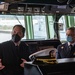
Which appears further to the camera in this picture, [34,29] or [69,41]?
[34,29]

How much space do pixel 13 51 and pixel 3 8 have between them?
174 cm

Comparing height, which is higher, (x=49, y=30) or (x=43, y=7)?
(x=43, y=7)

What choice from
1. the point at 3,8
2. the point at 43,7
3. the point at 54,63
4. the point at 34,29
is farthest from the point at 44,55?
the point at 34,29

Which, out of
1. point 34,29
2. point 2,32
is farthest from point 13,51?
point 34,29

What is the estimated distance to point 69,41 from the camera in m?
4.19

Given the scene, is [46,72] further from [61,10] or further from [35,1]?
[61,10]

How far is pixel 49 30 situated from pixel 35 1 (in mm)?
4246

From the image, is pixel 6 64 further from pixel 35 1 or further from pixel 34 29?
pixel 34 29

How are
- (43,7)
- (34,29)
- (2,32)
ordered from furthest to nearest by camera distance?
(34,29)
(2,32)
(43,7)

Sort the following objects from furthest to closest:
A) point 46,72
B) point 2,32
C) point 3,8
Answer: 1. point 2,32
2. point 3,8
3. point 46,72

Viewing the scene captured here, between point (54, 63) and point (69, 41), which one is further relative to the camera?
point (69, 41)

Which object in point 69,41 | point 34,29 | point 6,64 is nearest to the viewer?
point 6,64

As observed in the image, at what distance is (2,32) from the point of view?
7703 mm

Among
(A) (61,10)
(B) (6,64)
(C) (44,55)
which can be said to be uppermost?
(A) (61,10)
